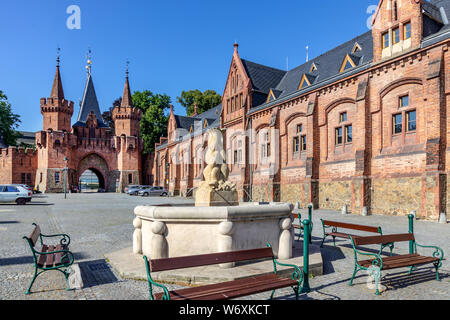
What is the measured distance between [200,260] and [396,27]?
18819 mm

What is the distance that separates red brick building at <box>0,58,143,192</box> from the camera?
51438 millimetres

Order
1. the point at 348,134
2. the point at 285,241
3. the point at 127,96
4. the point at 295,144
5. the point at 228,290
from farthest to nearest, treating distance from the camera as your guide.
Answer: the point at 127,96, the point at 295,144, the point at 348,134, the point at 285,241, the point at 228,290

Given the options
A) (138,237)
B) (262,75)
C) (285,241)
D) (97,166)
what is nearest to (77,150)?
(97,166)

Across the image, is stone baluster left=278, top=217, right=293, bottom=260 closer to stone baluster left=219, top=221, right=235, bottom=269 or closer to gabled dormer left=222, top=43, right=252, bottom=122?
stone baluster left=219, top=221, right=235, bottom=269

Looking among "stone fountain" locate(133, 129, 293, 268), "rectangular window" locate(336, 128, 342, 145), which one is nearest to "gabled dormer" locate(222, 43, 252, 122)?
"rectangular window" locate(336, 128, 342, 145)

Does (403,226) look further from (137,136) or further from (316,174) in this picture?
(137,136)

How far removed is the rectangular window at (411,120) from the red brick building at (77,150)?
47.5 m

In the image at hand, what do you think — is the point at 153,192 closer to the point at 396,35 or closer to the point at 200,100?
the point at 200,100

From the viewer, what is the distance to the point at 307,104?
2362cm

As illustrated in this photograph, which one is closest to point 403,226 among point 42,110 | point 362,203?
point 362,203

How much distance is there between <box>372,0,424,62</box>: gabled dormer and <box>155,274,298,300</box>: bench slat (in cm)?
1693

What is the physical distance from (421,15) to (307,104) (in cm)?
880

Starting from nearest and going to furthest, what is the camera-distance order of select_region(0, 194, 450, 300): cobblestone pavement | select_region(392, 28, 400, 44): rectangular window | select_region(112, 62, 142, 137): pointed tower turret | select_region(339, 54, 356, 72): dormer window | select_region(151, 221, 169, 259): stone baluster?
1. select_region(0, 194, 450, 300): cobblestone pavement
2. select_region(151, 221, 169, 259): stone baluster
3. select_region(392, 28, 400, 44): rectangular window
4. select_region(339, 54, 356, 72): dormer window
5. select_region(112, 62, 142, 137): pointed tower turret

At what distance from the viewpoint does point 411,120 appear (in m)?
16.9
